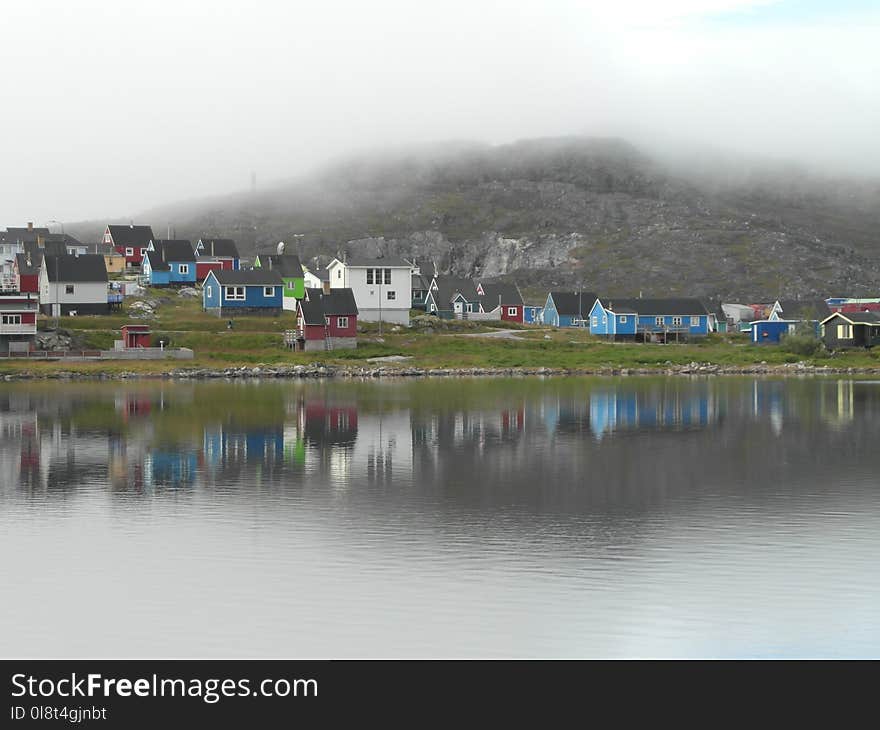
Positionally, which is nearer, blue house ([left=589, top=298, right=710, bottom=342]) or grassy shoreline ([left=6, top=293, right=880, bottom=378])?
Result: grassy shoreline ([left=6, top=293, right=880, bottom=378])

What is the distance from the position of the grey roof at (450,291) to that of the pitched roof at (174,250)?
28.1m

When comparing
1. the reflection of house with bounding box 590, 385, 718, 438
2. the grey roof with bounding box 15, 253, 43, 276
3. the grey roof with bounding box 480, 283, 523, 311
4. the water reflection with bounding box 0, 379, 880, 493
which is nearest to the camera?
the water reflection with bounding box 0, 379, 880, 493

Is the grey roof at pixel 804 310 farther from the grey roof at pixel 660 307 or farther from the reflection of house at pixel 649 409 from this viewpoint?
the reflection of house at pixel 649 409

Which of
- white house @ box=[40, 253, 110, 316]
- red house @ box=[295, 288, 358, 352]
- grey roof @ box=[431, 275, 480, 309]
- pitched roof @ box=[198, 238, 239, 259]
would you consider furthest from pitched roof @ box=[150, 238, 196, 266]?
red house @ box=[295, 288, 358, 352]

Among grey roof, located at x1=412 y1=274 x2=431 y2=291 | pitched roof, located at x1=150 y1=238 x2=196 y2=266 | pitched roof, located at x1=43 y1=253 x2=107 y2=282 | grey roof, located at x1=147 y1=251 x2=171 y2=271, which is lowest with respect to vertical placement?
grey roof, located at x1=412 y1=274 x2=431 y2=291

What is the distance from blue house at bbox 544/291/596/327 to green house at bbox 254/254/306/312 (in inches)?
1314

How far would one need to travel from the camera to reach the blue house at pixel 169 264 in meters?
127

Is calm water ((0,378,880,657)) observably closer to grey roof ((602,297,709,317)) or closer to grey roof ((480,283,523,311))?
grey roof ((602,297,709,317))

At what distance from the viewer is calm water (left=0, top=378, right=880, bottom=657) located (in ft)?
68.4

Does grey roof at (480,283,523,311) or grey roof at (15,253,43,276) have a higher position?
grey roof at (15,253,43,276)

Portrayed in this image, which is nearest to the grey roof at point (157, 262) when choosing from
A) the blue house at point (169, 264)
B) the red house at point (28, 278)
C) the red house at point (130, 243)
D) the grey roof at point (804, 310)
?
the blue house at point (169, 264)

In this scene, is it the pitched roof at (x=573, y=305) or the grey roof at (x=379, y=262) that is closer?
the grey roof at (x=379, y=262)
